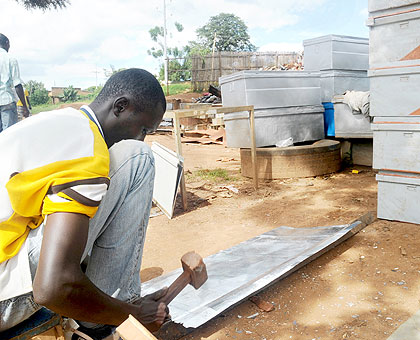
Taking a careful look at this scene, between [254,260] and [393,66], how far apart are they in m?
2.30

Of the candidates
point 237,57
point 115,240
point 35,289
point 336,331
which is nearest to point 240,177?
point 336,331

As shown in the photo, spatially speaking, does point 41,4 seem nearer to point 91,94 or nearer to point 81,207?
point 81,207

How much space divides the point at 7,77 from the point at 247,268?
420cm

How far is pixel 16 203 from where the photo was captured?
1205mm

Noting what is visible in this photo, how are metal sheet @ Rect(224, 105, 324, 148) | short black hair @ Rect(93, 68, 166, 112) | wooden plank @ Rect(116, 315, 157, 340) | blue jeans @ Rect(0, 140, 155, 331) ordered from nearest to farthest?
wooden plank @ Rect(116, 315, 157, 340) < blue jeans @ Rect(0, 140, 155, 331) < short black hair @ Rect(93, 68, 166, 112) < metal sheet @ Rect(224, 105, 324, 148)

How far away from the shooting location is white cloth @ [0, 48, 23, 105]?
16.3ft

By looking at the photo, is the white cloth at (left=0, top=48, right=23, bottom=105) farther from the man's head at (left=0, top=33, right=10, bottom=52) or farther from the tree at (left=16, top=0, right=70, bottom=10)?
the tree at (left=16, top=0, right=70, bottom=10)

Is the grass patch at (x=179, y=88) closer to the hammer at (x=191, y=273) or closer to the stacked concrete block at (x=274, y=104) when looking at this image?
the stacked concrete block at (x=274, y=104)

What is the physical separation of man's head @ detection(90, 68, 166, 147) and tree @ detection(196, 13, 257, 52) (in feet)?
143

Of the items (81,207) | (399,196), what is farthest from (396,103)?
(81,207)

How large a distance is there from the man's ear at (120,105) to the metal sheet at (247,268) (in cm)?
126

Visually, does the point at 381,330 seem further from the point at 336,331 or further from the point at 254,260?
the point at 254,260

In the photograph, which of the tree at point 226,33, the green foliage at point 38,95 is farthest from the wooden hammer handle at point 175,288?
the tree at point 226,33

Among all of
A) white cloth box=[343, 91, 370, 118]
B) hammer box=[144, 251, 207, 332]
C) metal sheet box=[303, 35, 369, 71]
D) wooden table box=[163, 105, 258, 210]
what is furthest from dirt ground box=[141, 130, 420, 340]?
metal sheet box=[303, 35, 369, 71]
